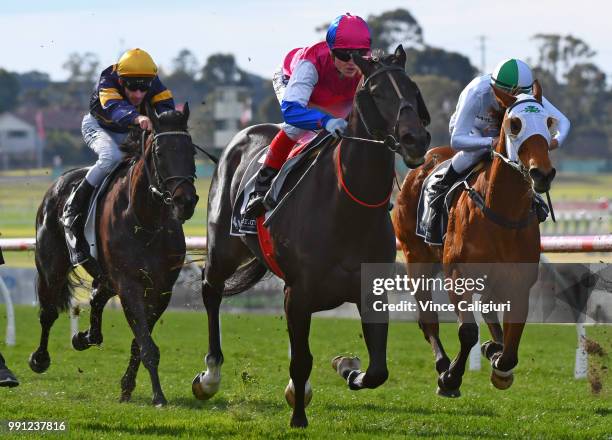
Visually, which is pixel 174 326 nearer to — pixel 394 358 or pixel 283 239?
pixel 394 358

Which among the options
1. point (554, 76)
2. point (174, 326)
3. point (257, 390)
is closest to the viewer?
point (257, 390)

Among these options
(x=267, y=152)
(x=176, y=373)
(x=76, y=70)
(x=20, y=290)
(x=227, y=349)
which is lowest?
(x=76, y=70)

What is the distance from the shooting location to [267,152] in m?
6.92

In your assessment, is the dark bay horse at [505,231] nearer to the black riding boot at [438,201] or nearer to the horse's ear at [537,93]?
the horse's ear at [537,93]

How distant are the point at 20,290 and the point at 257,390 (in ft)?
49.1

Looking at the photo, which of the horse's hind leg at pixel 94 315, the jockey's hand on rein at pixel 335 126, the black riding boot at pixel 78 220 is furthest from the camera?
the horse's hind leg at pixel 94 315

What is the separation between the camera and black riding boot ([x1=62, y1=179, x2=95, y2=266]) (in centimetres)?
830

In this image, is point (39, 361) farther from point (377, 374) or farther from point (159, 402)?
point (377, 374)

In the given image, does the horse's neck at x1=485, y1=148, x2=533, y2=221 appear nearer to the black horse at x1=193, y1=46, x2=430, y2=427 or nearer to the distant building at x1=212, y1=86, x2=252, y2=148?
the black horse at x1=193, y1=46, x2=430, y2=427

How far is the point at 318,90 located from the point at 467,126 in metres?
0.97

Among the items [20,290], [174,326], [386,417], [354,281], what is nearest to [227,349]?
[174,326]

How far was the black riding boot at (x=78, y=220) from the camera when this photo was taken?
8297 mm

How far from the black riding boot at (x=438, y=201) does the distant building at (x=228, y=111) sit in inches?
2748

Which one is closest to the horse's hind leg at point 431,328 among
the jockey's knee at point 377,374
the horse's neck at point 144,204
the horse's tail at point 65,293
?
the jockey's knee at point 377,374
